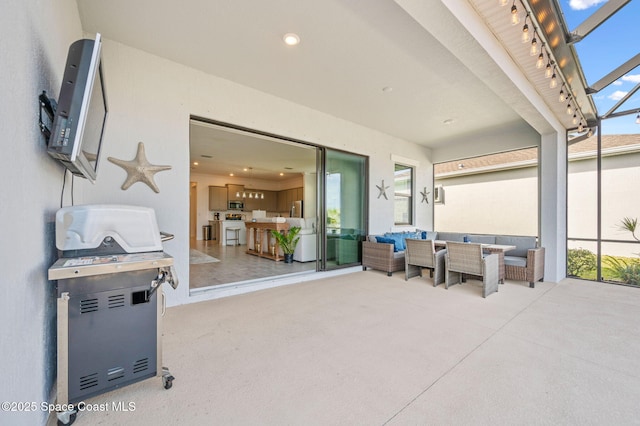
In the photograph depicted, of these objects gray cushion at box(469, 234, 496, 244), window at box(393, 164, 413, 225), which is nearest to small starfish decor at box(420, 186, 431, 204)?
window at box(393, 164, 413, 225)

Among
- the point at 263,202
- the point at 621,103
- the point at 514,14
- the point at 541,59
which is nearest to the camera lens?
the point at 514,14

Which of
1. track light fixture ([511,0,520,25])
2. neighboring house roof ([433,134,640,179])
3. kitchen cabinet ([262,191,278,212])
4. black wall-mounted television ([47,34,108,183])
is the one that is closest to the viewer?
black wall-mounted television ([47,34,108,183])

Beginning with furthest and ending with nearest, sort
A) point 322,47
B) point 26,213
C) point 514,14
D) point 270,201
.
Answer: point 270,201 < point 322,47 < point 514,14 < point 26,213

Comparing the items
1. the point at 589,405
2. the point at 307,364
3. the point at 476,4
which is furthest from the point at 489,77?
the point at 307,364

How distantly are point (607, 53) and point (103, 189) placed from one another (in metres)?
6.03

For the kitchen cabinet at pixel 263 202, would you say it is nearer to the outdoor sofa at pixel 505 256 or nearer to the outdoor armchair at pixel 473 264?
the outdoor sofa at pixel 505 256

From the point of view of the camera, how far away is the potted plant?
6027 mm

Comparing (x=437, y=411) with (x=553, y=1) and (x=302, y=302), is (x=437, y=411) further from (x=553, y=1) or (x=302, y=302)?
(x=553, y=1)

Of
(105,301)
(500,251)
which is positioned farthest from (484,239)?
(105,301)

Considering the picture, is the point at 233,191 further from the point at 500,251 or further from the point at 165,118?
the point at 500,251

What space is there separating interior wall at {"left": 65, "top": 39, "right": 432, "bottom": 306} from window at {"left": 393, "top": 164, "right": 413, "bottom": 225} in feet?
11.0

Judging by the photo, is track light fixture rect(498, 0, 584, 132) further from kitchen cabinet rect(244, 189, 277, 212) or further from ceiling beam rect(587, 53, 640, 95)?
kitchen cabinet rect(244, 189, 277, 212)

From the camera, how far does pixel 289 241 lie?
6.07 meters

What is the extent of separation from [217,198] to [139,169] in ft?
26.1
